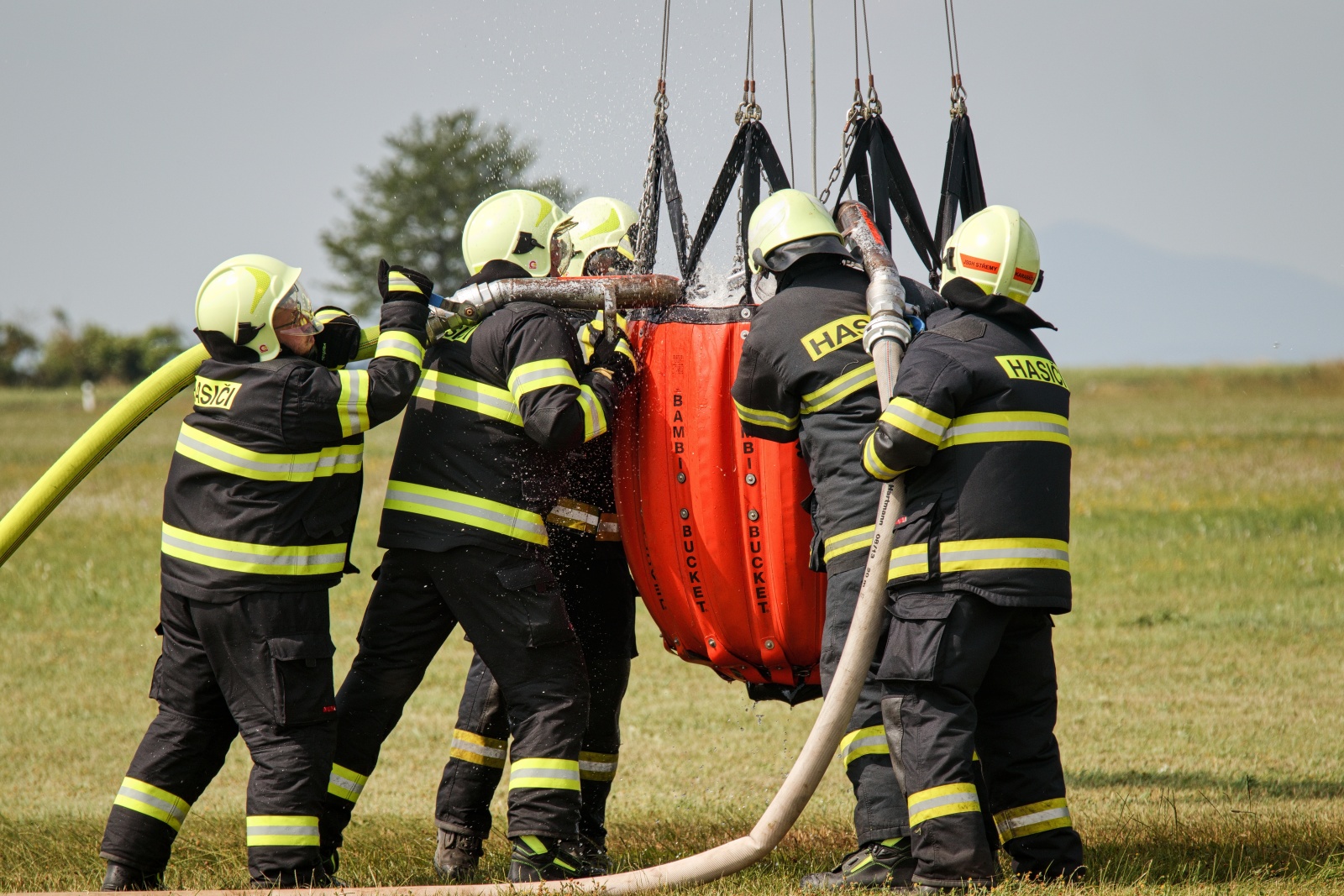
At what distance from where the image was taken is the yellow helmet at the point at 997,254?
464 centimetres

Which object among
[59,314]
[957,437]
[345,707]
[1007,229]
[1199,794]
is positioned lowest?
[1199,794]

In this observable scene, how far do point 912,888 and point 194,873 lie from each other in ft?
9.58

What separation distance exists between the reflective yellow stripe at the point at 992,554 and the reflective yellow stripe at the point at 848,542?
11.8 inches

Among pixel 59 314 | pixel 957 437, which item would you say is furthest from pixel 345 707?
pixel 59 314

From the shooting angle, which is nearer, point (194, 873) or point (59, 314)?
point (194, 873)

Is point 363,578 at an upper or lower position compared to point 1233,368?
lower

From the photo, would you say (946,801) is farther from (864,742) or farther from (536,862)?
(536,862)

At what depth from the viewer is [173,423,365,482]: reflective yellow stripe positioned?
4.70 m

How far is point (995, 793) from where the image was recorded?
460cm

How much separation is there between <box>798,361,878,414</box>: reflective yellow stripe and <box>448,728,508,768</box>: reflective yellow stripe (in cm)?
200

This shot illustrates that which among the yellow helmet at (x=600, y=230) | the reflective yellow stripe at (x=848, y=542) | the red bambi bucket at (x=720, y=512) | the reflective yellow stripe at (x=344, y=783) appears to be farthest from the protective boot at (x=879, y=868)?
Result: the yellow helmet at (x=600, y=230)

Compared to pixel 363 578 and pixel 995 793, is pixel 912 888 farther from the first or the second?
pixel 363 578

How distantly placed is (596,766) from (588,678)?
1.74ft

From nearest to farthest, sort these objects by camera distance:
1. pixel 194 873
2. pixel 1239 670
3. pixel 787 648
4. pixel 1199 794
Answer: pixel 787 648, pixel 194 873, pixel 1199 794, pixel 1239 670
